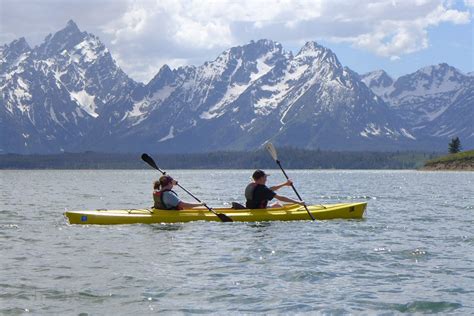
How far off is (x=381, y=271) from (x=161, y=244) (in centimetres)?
860

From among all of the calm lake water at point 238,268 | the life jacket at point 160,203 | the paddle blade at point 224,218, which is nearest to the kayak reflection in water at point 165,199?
the life jacket at point 160,203

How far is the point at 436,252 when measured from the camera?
23.0 m

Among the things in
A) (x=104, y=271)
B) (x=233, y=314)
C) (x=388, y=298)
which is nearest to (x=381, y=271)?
(x=388, y=298)

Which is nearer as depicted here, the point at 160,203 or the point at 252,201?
the point at 160,203

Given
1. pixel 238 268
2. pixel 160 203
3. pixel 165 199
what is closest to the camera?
pixel 238 268

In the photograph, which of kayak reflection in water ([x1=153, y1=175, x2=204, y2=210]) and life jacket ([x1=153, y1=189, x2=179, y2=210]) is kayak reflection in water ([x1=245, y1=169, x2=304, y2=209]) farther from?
life jacket ([x1=153, y1=189, x2=179, y2=210])

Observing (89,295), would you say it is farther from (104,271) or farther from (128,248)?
(128,248)

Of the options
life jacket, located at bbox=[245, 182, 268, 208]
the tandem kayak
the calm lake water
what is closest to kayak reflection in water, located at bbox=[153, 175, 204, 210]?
the tandem kayak

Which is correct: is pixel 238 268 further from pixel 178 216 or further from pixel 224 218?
pixel 178 216

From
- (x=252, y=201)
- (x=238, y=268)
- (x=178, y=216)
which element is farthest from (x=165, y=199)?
(x=238, y=268)

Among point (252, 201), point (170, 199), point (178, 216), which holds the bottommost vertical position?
point (178, 216)

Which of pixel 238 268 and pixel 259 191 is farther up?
pixel 259 191

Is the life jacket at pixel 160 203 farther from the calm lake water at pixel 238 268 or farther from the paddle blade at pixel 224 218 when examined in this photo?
the paddle blade at pixel 224 218

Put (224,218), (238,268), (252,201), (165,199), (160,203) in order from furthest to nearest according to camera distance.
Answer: (252,201), (160,203), (165,199), (224,218), (238,268)
